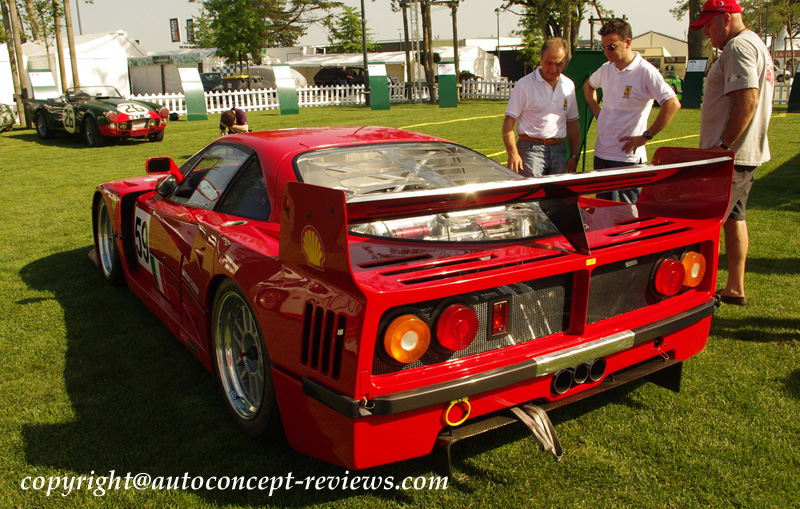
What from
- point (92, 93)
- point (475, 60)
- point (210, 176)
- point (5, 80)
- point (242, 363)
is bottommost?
point (242, 363)

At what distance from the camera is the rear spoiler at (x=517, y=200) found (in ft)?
6.13

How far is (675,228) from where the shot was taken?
8.48 ft

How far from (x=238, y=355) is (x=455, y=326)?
3.70ft

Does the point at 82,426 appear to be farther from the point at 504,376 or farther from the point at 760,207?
the point at 760,207

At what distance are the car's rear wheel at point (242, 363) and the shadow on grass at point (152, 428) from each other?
0.13 metres

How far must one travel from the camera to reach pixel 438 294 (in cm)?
194

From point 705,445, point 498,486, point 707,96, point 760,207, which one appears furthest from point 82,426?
point 760,207

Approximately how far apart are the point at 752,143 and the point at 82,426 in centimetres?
388

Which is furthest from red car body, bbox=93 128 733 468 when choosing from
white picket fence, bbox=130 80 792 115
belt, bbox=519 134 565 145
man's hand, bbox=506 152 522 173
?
white picket fence, bbox=130 80 792 115

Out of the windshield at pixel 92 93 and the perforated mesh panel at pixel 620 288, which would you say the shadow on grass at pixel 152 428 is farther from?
the windshield at pixel 92 93

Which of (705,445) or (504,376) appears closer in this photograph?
(504,376)

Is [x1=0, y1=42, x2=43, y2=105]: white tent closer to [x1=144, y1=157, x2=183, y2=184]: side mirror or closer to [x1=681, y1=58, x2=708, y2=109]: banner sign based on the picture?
[x1=681, y1=58, x2=708, y2=109]: banner sign

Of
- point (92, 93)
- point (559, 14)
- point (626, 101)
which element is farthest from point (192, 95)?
point (559, 14)

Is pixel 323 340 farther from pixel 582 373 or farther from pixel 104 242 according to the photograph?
pixel 104 242
